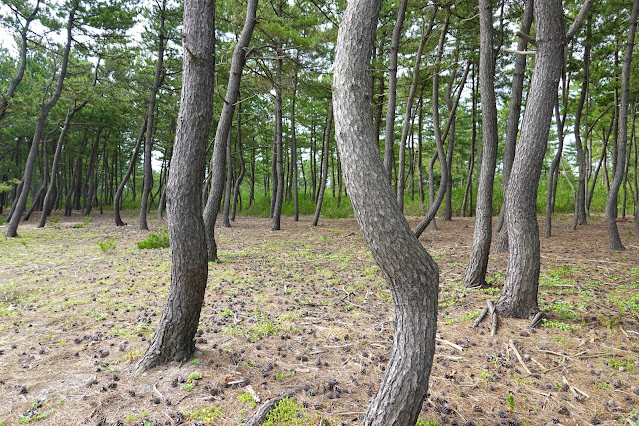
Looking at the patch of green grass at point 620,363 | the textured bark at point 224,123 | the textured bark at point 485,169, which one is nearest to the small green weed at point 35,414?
the patch of green grass at point 620,363

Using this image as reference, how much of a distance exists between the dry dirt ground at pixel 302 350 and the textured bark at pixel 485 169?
1.05 ft

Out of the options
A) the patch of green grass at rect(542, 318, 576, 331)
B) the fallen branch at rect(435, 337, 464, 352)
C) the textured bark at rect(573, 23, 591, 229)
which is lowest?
the fallen branch at rect(435, 337, 464, 352)

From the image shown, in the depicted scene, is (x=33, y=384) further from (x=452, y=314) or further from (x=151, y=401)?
(x=452, y=314)

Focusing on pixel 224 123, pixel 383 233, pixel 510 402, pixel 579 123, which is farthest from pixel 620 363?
pixel 579 123

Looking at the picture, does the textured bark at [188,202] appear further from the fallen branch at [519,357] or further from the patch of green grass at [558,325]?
the patch of green grass at [558,325]

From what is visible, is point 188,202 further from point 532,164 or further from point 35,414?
point 532,164

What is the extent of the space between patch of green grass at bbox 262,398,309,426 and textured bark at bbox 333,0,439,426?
54 centimetres

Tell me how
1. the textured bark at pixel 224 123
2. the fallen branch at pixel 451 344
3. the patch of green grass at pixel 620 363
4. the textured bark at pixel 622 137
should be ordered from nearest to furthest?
the patch of green grass at pixel 620 363 < the fallen branch at pixel 451 344 < the textured bark at pixel 224 123 < the textured bark at pixel 622 137

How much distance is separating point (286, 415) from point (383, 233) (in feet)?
4.55

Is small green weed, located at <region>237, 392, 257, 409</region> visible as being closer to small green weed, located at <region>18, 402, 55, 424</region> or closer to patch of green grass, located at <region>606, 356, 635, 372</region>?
small green weed, located at <region>18, 402, 55, 424</region>

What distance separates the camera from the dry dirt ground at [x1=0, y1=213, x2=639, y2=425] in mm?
2332

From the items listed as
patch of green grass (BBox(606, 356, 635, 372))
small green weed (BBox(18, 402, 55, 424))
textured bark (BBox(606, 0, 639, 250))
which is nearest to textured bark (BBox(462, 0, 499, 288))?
patch of green grass (BBox(606, 356, 635, 372))

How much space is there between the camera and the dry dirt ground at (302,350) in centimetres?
233

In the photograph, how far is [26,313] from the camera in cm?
422
